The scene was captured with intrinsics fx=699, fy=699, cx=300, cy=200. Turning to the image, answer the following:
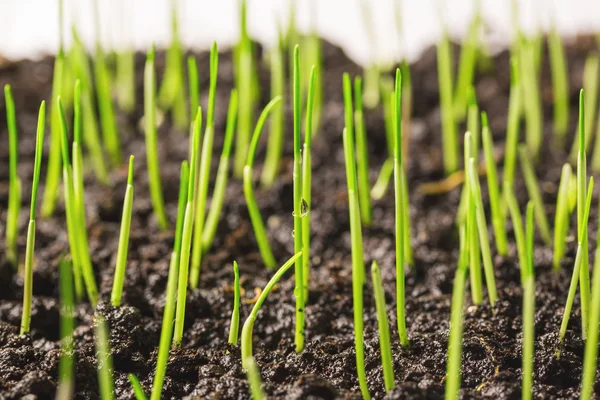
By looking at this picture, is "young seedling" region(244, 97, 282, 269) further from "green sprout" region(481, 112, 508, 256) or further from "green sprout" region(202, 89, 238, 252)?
"green sprout" region(481, 112, 508, 256)

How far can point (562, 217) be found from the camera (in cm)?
89

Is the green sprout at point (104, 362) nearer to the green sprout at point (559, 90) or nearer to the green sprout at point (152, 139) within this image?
the green sprout at point (152, 139)

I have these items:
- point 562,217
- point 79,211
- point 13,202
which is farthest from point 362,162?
point 13,202

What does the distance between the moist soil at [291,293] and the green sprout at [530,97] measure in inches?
1.6

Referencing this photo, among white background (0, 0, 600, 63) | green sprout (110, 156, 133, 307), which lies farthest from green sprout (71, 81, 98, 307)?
white background (0, 0, 600, 63)

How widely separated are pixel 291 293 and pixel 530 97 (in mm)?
609

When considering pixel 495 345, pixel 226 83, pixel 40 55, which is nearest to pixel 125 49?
pixel 226 83

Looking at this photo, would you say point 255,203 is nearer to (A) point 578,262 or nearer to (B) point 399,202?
(B) point 399,202

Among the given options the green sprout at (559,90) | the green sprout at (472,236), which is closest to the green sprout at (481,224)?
the green sprout at (472,236)

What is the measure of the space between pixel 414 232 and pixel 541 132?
1.40 ft

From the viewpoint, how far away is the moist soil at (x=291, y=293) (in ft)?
2.43

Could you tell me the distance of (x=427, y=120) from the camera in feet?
4.70

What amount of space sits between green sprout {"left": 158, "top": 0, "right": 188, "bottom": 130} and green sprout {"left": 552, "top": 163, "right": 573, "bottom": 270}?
2.29 feet

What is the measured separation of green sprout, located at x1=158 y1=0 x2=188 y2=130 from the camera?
1.28 metres
